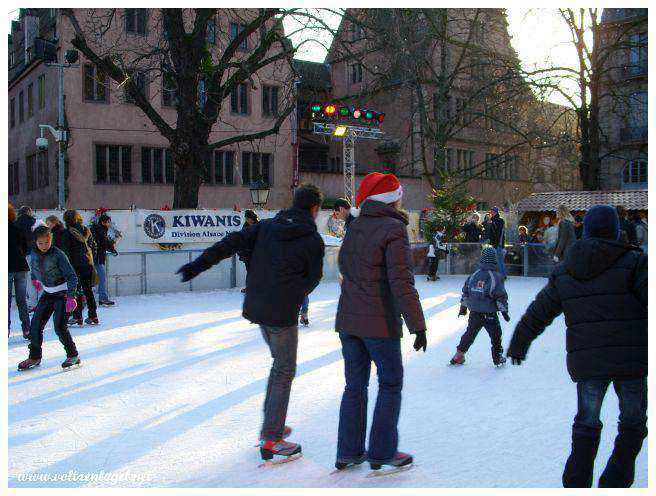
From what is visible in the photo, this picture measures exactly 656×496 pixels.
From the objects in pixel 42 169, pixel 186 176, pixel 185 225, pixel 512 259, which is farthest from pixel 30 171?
pixel 512 259

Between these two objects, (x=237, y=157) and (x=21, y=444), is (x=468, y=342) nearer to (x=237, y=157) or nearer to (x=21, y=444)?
(x=21, y=444)

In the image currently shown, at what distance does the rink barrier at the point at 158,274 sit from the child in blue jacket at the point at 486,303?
25.5 ft

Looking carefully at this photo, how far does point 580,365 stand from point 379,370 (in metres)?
1.12

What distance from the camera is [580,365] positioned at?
3520 mm

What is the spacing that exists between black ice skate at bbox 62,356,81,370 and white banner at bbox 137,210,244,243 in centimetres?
819

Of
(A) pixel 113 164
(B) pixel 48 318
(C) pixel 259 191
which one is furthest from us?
(A) pixel 113 164

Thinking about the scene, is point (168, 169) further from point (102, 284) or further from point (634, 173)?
point (634, 173)

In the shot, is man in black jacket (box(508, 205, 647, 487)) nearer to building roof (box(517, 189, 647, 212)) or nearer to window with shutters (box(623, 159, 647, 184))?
building roof (box(517, 189, 647, 212))

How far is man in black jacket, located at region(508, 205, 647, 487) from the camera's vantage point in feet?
11.2

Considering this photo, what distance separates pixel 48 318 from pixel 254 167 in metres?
25.2

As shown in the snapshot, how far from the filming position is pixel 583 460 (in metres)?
3.50

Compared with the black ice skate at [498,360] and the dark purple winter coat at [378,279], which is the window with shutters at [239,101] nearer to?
the black ice skate at [498,360]

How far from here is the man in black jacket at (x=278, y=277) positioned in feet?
13.9
